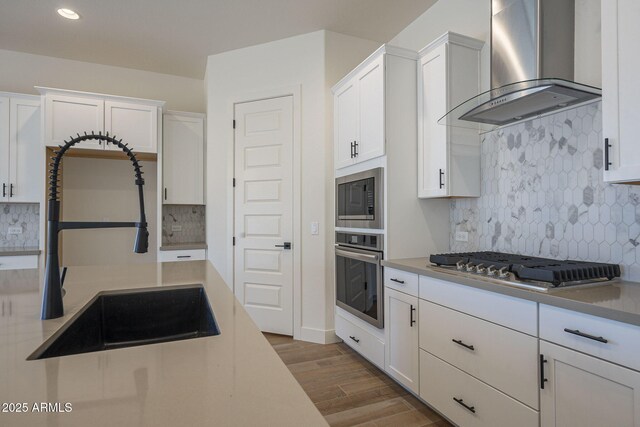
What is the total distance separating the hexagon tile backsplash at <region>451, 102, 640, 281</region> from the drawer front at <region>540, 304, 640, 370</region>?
0.61 m

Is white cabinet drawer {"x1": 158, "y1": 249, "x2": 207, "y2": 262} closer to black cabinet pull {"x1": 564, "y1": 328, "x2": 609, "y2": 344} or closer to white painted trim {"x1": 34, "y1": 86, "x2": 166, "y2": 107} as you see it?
white painted trim {"x1": 34, "y1": 86, "x2": 166, "y2": 107}

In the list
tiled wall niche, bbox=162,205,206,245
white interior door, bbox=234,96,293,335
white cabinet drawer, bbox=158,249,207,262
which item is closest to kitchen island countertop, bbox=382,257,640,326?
white interior door, bbox=234,96,293,335

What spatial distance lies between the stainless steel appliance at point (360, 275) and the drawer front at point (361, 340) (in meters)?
0.12

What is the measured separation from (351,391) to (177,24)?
139 inches

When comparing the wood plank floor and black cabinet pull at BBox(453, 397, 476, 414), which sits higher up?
black cabinet pull at BBox(453, 397, 476, 414)

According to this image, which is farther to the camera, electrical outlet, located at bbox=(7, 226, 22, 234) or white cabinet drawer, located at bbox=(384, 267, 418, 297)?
electrical outlet, located at bbox=(7, 226, 22, 234)

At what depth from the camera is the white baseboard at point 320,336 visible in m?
3.29

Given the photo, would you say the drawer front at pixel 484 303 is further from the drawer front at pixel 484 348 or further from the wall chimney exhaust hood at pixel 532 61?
the wall chimney exhaust hood at pixel 532 61

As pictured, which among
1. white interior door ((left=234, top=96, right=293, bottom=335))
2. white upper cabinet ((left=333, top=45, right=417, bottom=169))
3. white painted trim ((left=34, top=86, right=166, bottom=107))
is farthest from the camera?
white interior door ((left=234, top=96, right=293, bottom=335))

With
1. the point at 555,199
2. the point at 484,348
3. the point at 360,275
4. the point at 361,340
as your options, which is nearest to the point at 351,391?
the point at 361,340

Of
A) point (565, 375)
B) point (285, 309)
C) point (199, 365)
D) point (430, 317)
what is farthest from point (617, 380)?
point (285, 309)

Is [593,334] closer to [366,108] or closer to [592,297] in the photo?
[592,297]

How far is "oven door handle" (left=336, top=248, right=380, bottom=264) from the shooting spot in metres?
2.56

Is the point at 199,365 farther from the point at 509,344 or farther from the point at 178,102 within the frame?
the point at 178,102
